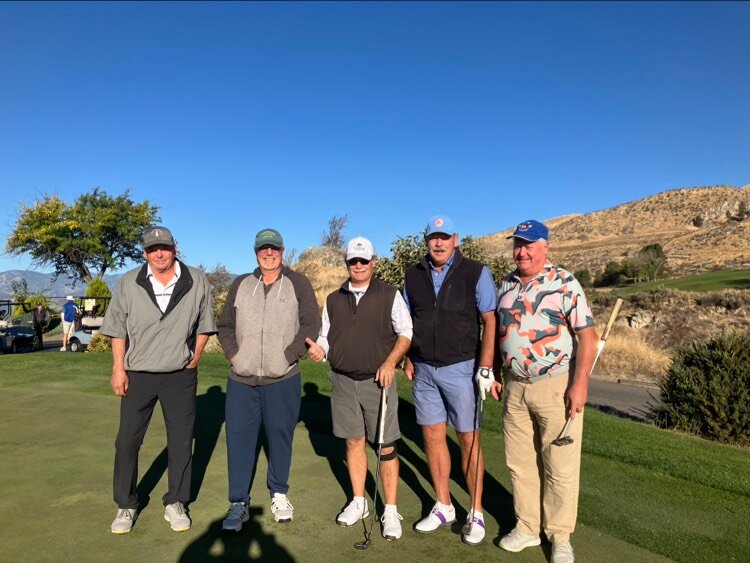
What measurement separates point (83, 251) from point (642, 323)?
34.7 m

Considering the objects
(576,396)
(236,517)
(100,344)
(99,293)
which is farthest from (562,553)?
(99,293)

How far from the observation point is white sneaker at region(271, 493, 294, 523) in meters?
4.09

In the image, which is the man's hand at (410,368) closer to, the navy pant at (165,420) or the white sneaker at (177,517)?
the navy pant at (165,420)

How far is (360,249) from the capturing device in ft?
13.9

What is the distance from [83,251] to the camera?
3800cm

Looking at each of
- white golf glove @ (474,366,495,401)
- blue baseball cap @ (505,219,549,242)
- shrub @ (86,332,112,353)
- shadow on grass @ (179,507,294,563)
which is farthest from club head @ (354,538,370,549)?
shrub @ (86,332,112,353)

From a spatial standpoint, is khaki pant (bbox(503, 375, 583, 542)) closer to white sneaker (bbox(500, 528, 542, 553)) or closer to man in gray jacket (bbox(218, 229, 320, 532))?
white sneaker (bbox(500, 528, 542, 553))

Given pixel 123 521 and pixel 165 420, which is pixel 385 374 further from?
pixel 123 521

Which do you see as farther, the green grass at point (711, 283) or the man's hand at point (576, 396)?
the green grass at point (711, 283)

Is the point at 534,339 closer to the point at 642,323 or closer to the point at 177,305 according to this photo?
the point at 177,305

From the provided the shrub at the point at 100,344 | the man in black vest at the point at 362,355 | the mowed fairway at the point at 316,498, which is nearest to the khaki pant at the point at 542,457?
the mowed fairway at the point at 316,498

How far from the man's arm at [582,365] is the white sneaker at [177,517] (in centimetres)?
279

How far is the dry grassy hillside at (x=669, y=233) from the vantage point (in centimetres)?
5044

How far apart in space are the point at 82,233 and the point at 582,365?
136ft
